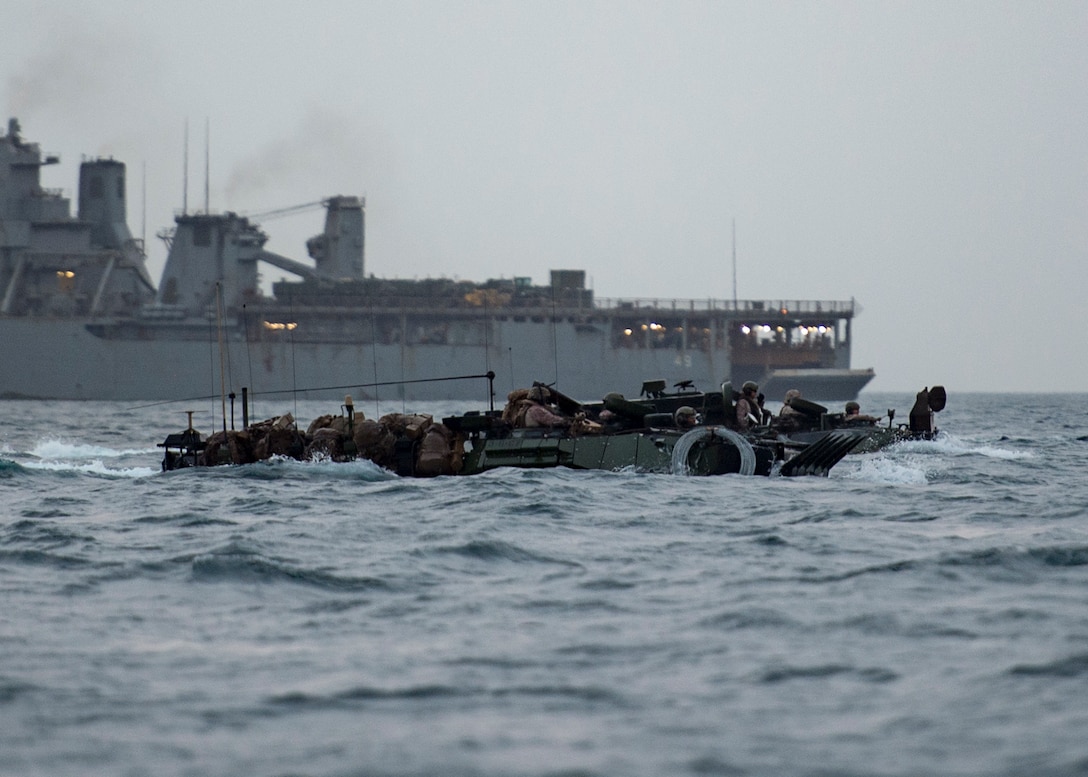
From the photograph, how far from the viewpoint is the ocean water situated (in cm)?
833

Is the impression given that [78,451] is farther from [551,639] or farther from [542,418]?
[551,639]

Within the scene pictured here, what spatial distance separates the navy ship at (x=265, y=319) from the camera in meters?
101

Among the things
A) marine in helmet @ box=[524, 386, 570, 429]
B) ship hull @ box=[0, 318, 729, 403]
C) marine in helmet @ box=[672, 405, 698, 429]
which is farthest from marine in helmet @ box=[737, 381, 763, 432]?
ship hull @ box=[0, 318, 729, 403]

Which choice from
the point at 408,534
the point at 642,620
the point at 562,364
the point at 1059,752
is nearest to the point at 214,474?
the point at 408,534

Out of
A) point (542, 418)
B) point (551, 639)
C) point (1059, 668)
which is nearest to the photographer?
point (1059, 668)

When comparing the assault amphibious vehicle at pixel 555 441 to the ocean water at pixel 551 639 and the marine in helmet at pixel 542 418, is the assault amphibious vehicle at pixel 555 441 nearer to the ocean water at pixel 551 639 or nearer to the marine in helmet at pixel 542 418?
the marine in helmet at pixel 542 418

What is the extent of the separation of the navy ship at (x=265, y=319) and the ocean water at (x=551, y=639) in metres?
82.6

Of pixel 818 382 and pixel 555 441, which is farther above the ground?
pixel 818 382

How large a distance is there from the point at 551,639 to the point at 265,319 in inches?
3865

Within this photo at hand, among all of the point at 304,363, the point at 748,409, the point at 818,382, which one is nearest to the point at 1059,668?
the point at 748,409

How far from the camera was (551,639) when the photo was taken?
436 inches

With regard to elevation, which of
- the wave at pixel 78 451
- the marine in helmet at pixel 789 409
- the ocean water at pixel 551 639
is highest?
the marine in helmet at pixel 789 409

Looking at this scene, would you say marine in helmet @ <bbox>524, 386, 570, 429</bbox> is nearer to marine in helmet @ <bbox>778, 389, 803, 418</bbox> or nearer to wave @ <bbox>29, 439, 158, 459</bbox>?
marine in helmet @ <bbox>778, 389, 803, 418</bbox>

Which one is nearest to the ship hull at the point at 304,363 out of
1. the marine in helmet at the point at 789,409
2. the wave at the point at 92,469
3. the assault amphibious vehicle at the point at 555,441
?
the wave at the point at 92,469
